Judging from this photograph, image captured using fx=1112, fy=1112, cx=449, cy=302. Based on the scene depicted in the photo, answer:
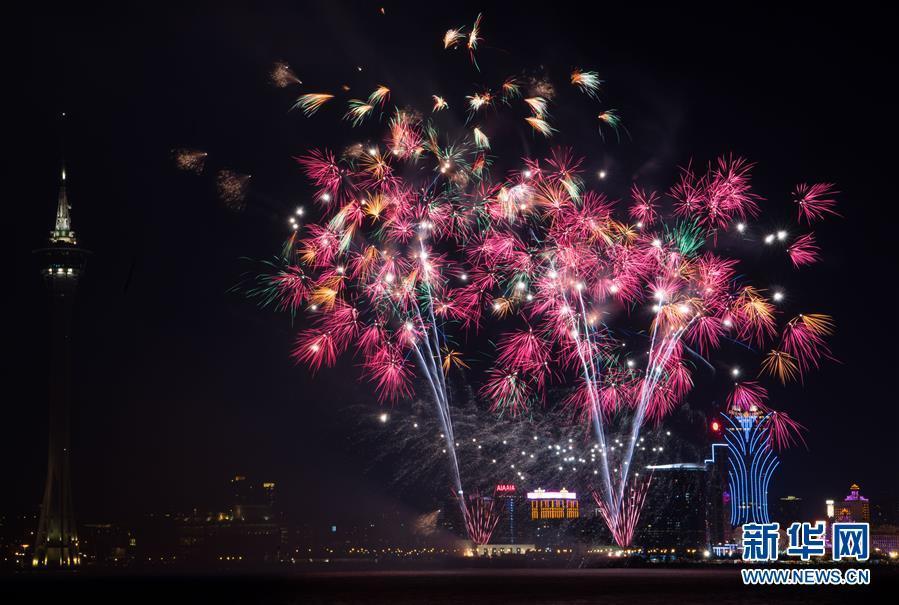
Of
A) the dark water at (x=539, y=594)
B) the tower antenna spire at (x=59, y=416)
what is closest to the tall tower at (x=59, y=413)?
the tower antenna spire at (x=59, y=416)

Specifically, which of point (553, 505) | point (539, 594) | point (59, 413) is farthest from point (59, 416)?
point (539, 594)

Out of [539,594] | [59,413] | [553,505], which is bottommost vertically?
[539,594]

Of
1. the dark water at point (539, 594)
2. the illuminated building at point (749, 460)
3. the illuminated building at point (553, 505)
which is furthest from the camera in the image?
the illuminated building at point (553, 505)

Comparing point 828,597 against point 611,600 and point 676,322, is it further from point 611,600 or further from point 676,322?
point 676,322

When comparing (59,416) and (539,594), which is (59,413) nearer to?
(59,416)

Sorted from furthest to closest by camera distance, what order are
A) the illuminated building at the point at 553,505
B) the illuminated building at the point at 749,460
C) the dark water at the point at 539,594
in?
the illuminated building at the point at 553,505, the illuminated building at the point at 749,460, the dark water at the point at 539,594

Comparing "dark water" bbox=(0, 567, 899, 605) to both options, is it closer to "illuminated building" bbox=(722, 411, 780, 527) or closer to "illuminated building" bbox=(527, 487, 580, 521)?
"illuminated building" bbox=(722, 411, 780, 527)

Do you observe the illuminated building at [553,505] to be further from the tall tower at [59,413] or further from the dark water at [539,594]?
the dark water at [539,594]
